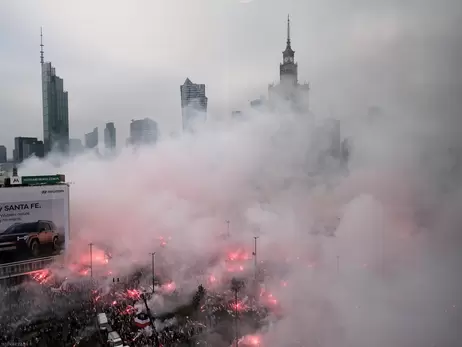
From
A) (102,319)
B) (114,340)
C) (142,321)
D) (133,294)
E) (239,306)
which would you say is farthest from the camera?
(133,294)

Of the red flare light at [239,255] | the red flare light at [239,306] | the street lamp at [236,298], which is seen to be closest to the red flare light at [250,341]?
the street lamp at [236,298]

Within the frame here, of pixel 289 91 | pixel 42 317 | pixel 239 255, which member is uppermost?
pixel 289 91

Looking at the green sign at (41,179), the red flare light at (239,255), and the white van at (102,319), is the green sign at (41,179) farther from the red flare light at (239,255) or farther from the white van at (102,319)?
the red flare light at (239,255)

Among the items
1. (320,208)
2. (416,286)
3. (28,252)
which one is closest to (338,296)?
(416,286)

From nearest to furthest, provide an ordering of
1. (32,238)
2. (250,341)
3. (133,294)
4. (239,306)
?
(250,341), (239,306), (133,294), (32,238)

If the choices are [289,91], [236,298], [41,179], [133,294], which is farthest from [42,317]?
[289,91]

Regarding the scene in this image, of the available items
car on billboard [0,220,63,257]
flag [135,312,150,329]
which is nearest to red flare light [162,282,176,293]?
flag [135,312,150,329]

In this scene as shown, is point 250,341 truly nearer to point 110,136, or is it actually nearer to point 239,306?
point 239,306
